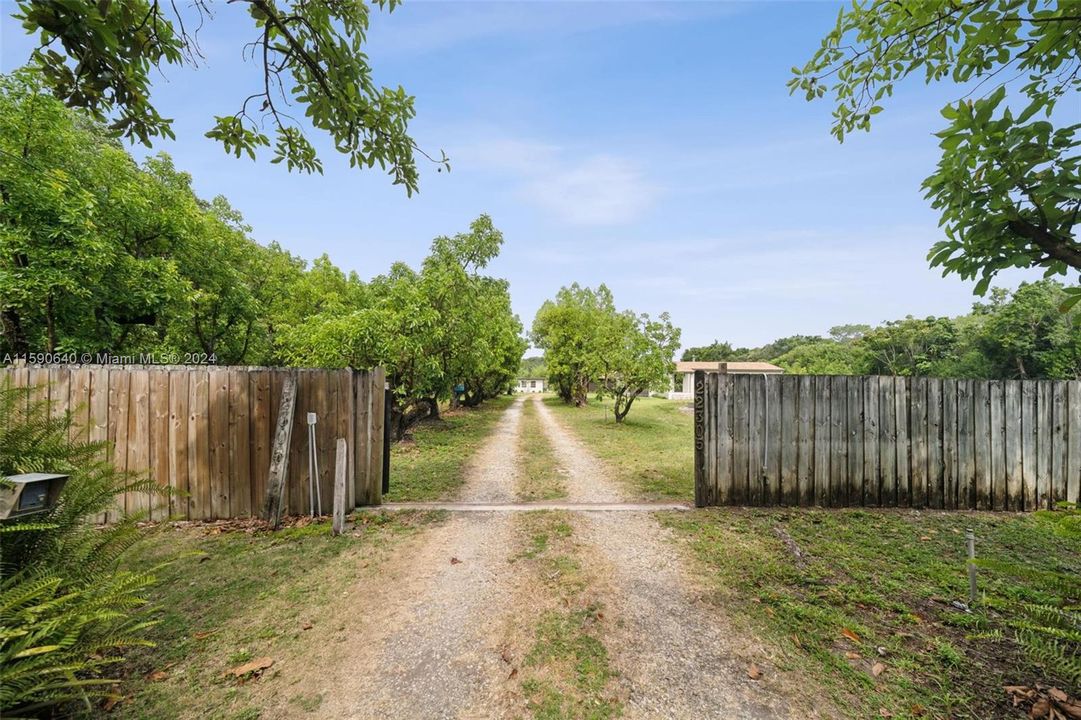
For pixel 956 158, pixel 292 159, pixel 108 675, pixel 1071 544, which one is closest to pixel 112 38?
pixel 292 159

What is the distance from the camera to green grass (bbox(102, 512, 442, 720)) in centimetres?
221

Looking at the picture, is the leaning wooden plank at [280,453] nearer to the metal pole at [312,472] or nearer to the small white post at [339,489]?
the metal pole at [312,472]

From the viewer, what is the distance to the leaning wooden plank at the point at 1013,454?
5.17 m

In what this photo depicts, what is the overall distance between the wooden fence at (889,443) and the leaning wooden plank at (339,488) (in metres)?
4.61

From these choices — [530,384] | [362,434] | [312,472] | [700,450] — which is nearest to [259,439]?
[312,472]

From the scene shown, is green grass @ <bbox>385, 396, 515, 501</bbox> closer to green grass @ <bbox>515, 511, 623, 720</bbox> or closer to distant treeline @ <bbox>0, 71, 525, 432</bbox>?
distant treeline @ <bbox>0, 71, 525, 432</bbox>

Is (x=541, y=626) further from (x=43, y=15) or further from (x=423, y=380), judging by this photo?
(x=423, y=380)

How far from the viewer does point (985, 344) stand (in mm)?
28219

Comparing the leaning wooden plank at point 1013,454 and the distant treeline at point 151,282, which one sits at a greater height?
the distant treeline at point 151,282

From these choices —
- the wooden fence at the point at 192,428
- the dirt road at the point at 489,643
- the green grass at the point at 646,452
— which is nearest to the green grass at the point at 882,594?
the dirt road at the point at 489,643

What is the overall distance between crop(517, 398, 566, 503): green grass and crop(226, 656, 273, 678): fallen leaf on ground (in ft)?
12.3

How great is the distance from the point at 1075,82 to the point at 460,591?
5.51 meters

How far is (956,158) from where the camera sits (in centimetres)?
215

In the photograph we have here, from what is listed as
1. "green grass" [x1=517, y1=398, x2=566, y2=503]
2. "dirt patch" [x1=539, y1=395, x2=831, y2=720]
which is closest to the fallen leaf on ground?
"dirt patch" [x1=539, y1=395, x2=831, y2=720]
